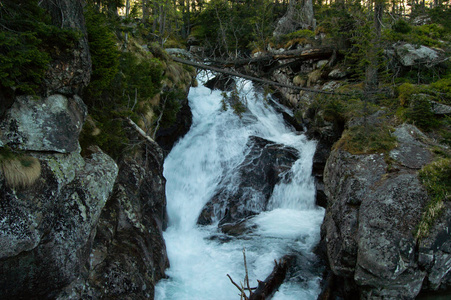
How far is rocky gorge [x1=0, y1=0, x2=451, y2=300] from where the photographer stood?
4629 mm

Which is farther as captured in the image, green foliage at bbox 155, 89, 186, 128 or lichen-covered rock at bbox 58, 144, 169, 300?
green foliage at bbox 155, 89, 186, 128

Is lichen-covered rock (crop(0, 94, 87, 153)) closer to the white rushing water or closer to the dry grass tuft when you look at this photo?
the dry grass tuft

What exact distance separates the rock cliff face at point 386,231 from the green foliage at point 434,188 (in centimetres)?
12

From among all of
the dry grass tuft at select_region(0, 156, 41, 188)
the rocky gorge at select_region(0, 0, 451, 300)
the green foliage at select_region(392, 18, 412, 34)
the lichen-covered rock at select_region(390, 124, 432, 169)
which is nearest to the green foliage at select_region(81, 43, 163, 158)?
the rocky gorge at select_region(0, 0, 451, 300)

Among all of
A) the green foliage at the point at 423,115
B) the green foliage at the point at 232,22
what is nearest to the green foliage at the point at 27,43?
the green foliage at the point at 423,115

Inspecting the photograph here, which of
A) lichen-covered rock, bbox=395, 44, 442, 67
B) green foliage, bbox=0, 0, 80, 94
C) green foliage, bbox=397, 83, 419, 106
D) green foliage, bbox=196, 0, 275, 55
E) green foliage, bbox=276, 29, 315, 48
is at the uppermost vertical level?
green foliage, bbox=196, 0, 275, 55

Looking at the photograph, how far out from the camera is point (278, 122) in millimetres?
17078

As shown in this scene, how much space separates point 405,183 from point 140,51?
9946mm

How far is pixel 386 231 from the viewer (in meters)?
6.03

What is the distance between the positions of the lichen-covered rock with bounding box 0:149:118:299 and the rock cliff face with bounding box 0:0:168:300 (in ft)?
0.05

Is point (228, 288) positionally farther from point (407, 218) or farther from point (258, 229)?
point (407, 218)

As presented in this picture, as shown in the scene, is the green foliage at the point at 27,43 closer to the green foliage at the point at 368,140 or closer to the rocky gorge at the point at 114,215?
the rocky gorge at the point at 114,215

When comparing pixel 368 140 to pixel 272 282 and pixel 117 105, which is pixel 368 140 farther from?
pixel 117 105

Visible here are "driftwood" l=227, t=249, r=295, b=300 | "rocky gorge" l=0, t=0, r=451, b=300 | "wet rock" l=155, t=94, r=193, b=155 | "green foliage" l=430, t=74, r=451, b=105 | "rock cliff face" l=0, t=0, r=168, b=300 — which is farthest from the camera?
"wet rock" l=155, t=94, r=193, b=155
